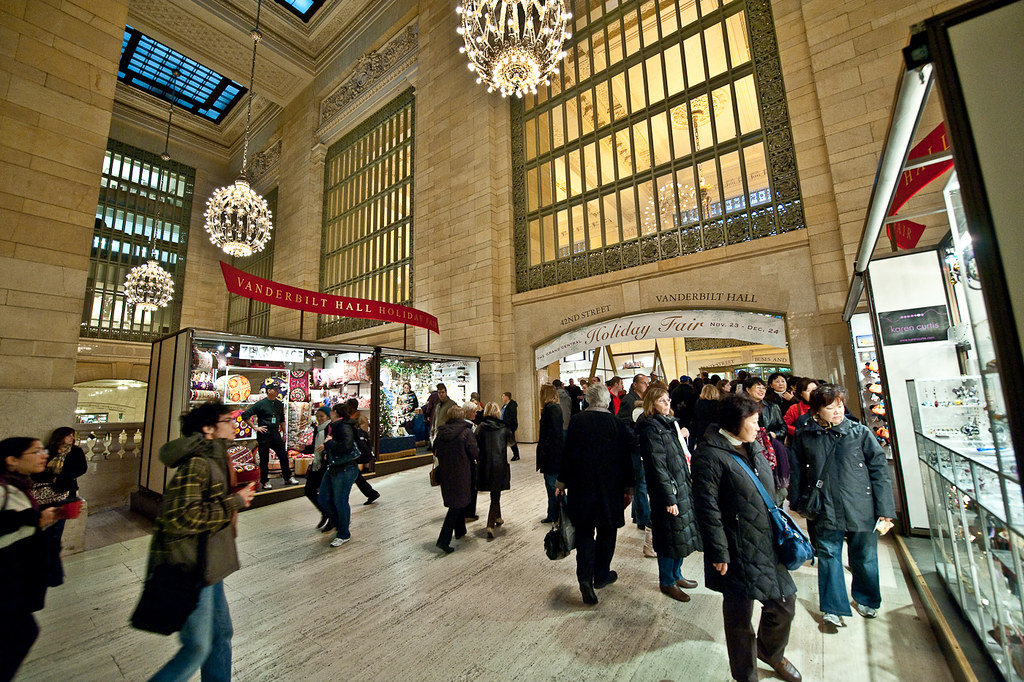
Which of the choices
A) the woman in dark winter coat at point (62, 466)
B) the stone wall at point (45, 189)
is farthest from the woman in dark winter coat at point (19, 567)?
the stone wall at point (45, 189)

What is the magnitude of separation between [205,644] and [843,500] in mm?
3648

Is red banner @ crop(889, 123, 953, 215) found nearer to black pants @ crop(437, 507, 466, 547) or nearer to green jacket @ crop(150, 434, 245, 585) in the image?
green jacket @ crop(150, 434, 245, 585)

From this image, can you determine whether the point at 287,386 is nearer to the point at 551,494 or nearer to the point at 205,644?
the point at 551,494

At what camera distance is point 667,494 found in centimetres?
289

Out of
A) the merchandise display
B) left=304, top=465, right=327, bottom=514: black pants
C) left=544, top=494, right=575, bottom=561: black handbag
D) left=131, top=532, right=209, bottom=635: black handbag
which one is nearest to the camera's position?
left=131, top=532, right=209, bottom=635: black handbag

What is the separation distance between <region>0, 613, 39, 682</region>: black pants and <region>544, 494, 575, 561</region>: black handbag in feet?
9.02

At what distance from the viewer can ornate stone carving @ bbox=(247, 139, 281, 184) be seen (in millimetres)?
20847

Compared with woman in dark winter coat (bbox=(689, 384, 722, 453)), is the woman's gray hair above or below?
above

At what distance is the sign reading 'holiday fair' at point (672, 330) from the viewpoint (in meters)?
7.80

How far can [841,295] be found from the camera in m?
6.98

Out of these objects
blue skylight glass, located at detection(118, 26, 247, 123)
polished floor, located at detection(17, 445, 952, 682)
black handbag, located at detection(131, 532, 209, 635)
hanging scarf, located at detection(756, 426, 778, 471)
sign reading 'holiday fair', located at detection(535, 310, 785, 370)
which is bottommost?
polished floor, located at detection(17, 445, 952, 682)

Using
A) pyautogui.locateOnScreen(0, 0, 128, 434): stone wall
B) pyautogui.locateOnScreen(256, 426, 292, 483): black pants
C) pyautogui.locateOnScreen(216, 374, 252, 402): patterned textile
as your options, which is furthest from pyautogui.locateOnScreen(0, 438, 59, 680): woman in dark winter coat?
pyautogui.locateOnScreen(256, 426, 292, 483): black pants

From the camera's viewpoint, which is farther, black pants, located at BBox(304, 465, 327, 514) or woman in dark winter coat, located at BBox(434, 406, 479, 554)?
black pants, located at BBox(304, 465, 327, 514)

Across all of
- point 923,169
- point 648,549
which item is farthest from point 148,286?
point 923,169
